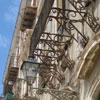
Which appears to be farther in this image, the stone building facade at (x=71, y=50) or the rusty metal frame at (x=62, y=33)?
the rusty metal frame at (x=62, y=33)

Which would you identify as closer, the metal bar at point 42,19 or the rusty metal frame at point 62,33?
the rusty metal frame at point 62,33

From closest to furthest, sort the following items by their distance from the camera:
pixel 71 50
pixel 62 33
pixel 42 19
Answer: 1. pixel 42 19
2. pixel 71 50
3. pixel 62 33

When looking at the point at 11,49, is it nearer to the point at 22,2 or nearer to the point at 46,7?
the point at 22,2

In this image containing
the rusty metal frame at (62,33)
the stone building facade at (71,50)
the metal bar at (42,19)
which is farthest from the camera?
the metal bar at (42,19)

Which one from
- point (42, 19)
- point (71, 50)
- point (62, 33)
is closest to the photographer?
point (42, 19)

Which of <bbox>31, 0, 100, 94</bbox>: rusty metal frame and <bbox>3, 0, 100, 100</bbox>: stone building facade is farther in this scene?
<bbox>31, 0, 100, 94</bbox>: rusty metal frame

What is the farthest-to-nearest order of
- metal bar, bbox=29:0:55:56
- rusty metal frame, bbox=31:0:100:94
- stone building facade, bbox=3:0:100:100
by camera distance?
1. metal bar, bbox=29:0:55:56
2. rusty metal frame, bbox=31:0:100:94
3. stone building facade, bbox=3:0:100:100

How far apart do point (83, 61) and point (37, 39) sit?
2.56 metres

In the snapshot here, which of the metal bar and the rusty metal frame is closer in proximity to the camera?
the rusty metal frame

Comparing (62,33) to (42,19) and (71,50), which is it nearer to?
(71,50)

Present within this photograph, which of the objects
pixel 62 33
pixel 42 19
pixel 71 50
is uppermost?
pixel 42 19

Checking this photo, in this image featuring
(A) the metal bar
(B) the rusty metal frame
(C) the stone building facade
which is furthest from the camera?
(A) the metal bar

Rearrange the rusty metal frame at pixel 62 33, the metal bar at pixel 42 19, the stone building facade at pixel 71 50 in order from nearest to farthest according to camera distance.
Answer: the stone building facade at pixel 71 50
the rusty metal frame at pixel 62 33
the metal bar at pixel 42 19

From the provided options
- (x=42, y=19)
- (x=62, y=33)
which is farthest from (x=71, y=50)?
(x=42, y=19)
